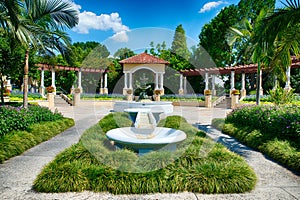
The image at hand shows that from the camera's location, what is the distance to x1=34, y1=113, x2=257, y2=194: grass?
3.86 meters

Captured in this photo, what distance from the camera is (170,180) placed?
3973 mm

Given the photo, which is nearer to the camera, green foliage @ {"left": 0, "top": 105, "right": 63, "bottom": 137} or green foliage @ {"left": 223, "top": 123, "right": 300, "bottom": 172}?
green foliage @ {"left": 223, "top": 123, "right": 300, "bottom": 172}

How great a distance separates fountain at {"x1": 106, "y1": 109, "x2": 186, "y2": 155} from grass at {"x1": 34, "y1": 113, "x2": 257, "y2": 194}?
38cm

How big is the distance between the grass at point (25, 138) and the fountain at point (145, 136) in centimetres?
247

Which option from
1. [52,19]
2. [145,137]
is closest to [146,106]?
[52,19]

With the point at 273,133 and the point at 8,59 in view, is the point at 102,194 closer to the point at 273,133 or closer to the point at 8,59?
the point at 273,133

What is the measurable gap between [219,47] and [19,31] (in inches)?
1146

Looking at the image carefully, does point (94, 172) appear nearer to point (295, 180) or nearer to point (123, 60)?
point (295, 180)

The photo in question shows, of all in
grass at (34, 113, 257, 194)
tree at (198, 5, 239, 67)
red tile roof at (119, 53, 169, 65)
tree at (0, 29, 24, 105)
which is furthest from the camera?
tree at (198, 5, 239, 67)

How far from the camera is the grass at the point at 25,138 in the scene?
5.53 metres

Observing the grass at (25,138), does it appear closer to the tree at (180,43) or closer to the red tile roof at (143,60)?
the tree at (180,43)

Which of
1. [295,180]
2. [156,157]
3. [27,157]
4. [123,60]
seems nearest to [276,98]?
[295,180]

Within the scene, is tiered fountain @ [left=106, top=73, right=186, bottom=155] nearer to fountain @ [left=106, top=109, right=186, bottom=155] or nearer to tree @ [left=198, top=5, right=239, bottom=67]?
fountain @ [left=106, top=109, right=186, bottom=155]

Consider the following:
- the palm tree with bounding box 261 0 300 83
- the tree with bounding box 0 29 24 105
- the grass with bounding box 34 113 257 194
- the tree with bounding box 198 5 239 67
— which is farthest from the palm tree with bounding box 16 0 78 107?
the tree with bounding box 198 5 239 67
